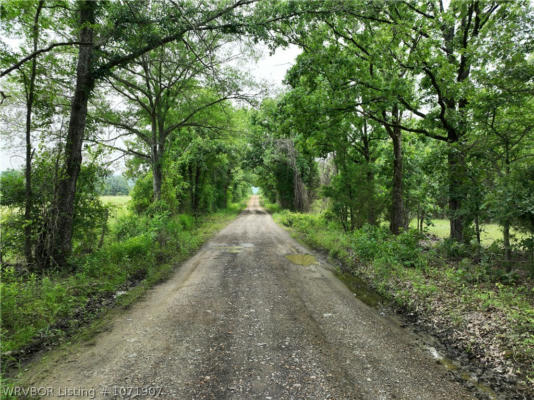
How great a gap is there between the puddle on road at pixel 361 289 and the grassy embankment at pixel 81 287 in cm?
482

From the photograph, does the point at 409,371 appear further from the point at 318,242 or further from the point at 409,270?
the point at 318,242

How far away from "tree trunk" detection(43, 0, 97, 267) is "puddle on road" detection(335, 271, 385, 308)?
275 inches

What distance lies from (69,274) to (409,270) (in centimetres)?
827

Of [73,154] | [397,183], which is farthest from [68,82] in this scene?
[397,183]

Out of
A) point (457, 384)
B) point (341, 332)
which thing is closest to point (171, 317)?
point (341, 332)

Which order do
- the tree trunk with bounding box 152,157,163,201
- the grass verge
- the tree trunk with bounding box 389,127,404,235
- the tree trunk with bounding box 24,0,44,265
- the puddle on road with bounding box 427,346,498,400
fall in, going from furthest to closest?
the tree trunk with bounding box 152,157,163,201 → the tree trunk with bounding box 389,127,404,235 → the tree trunk with bounding box 24,0,44,265 → the grass verge → the puddle on road with bounding box 427,346,498,400

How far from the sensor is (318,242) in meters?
12.1

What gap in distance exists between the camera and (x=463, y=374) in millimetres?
3326

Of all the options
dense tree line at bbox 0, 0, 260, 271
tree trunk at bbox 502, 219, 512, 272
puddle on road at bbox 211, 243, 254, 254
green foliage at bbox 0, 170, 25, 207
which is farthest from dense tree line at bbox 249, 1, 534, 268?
green foliage at bbox 0, 170, 25, 207

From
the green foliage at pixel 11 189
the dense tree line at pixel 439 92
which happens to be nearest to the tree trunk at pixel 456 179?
the dense tree line at pixel 439 92

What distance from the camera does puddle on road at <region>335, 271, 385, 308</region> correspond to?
226 inches

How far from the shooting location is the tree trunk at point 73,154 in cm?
638

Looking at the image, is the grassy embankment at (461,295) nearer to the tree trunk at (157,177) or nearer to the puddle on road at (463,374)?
the puddle on road at (463,374)

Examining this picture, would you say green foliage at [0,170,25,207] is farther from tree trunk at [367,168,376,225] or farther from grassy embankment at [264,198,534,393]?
tree trunk at [367,168,376,225]
